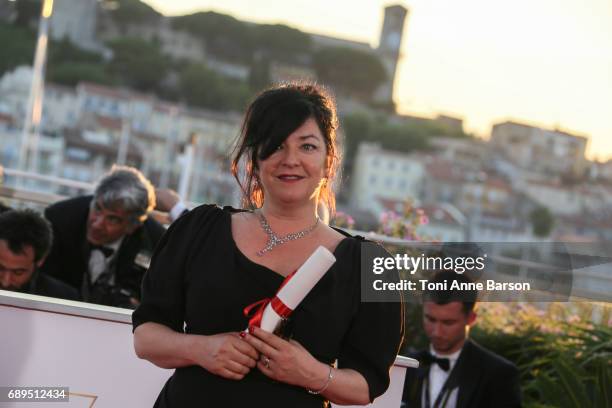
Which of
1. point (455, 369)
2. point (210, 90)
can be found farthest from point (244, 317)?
point (210, 90)

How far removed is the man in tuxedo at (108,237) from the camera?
392 centimetres

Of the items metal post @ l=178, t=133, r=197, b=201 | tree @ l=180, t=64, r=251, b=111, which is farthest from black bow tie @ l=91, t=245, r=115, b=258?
tree @ l=180, t=64, r=251, b=111

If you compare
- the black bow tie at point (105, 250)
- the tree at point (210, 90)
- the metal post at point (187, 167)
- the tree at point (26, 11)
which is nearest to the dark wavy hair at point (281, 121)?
the black bow tie at point (105, 250)

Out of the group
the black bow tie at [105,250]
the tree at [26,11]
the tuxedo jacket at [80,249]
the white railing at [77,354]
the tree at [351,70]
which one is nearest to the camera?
the white railing at [77,354]

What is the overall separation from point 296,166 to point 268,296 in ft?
0.79

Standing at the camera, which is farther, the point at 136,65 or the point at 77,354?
the point at 136,65

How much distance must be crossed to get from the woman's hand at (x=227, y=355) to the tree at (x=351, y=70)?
309 feet

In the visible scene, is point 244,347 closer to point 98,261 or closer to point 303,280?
point 303,280

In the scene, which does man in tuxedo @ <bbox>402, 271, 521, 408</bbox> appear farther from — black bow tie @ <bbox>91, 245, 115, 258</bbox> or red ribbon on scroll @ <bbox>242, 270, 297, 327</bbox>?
red ribbon on scroll @ <bbox>242, 270, 297, 327</bbox>

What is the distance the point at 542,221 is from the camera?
80.8 meters

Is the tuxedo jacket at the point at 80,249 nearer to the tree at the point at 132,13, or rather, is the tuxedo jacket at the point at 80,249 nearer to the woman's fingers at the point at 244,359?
the woman's fingers at the point at 244,359

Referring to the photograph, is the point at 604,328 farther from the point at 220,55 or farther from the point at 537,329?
the point at 220,55

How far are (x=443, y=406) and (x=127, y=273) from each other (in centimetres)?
134

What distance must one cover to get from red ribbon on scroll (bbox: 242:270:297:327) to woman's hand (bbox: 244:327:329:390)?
19 millimetres
